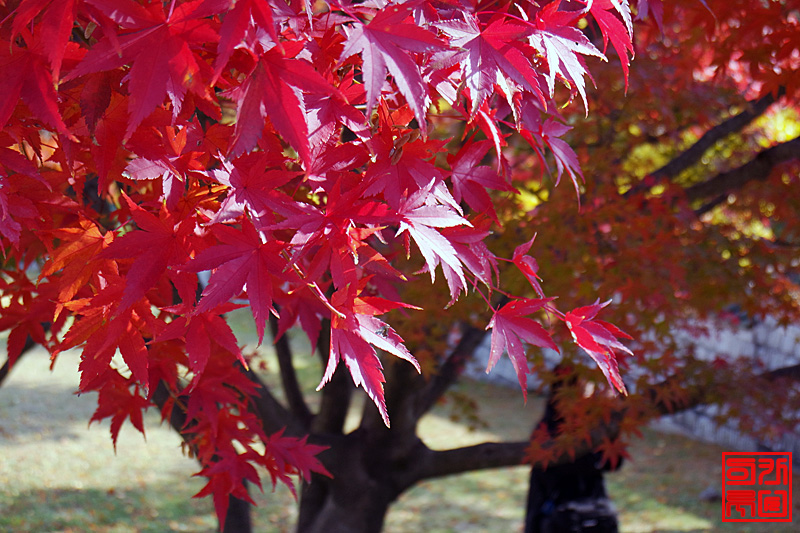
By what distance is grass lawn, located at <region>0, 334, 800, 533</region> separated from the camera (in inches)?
195

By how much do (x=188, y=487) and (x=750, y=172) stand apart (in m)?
4.71

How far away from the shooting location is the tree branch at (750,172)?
2.80 metres

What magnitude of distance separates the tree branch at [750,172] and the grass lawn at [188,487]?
281cm

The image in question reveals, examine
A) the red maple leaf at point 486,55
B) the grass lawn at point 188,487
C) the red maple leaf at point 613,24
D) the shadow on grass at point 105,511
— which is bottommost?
the shadow on grass at point 105,511

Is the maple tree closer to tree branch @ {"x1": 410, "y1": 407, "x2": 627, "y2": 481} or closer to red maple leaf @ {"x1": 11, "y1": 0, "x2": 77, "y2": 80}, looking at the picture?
red maple leaf @ {"x1": 11, "y1": 0, "x2": 77, "y2": 80}

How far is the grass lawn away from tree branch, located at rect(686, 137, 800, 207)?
2.81m

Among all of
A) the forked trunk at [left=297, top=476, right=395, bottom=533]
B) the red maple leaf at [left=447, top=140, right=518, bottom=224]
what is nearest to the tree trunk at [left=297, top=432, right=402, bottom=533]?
the forked trunk at [left=297, top=476, right=395, bottom=533]

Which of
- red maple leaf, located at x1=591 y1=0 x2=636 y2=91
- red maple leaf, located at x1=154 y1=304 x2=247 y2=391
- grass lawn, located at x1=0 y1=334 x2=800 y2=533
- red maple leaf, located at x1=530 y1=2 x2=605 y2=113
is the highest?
red maple leaf, located at x1=591 y1=0 x2=636 y2=91

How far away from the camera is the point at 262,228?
92 centimetres

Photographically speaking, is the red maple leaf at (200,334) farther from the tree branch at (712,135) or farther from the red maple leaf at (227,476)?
the tree branch at (712,135)

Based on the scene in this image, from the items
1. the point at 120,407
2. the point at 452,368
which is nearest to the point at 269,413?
the point at 452,368

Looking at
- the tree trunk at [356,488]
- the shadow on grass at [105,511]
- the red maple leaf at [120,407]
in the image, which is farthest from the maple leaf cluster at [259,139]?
the shadow on grass at [105,511]

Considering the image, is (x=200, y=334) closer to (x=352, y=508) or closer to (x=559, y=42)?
(x=559, y=42)

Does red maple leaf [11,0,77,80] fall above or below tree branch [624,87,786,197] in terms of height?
below
